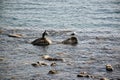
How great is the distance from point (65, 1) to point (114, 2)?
981 cm

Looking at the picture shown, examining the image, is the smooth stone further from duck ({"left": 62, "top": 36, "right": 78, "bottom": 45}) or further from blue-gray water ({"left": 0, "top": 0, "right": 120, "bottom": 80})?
duck ({"left": 62, "top": 36, "right": 78, "bottom": 45})

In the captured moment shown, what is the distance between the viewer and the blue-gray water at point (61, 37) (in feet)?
97.3

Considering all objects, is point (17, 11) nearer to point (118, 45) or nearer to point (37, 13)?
point (37, 13)

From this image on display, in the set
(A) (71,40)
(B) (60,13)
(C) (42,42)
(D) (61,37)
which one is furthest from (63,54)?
(B) (60,13)

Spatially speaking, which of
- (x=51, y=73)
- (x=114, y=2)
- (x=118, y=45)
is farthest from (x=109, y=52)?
(x=114, y=2)

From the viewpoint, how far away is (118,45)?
38.3 m

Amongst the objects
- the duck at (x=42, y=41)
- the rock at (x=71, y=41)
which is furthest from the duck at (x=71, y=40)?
the duck at (x=42, y=41)

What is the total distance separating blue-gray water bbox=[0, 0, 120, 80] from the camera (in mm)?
29656

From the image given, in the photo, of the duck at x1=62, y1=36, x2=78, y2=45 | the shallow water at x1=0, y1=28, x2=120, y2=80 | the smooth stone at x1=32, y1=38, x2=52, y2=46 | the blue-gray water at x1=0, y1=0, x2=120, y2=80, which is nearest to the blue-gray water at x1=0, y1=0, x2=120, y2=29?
the blue-gray water at x1=0, y1=0, x2=120, y2=80

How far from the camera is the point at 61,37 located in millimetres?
41719

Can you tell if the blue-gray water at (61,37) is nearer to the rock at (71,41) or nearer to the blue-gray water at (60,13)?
the blue-gray water at (60,13)

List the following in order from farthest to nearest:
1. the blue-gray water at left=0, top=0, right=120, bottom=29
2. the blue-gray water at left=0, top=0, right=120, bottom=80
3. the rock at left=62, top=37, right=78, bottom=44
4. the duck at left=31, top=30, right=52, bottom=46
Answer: the blue-gray water at left=0, top=0, right=120, bottom=29 < the rock at left=62, top=37, right=78, bottom=44 < the duck at left=31, top=30, right=52, bottom=46 < the blue-gray water at left=0, top=0, right=120, bottom=80

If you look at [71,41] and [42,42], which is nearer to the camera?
[42,42]

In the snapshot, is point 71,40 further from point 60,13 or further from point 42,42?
point 60,13
